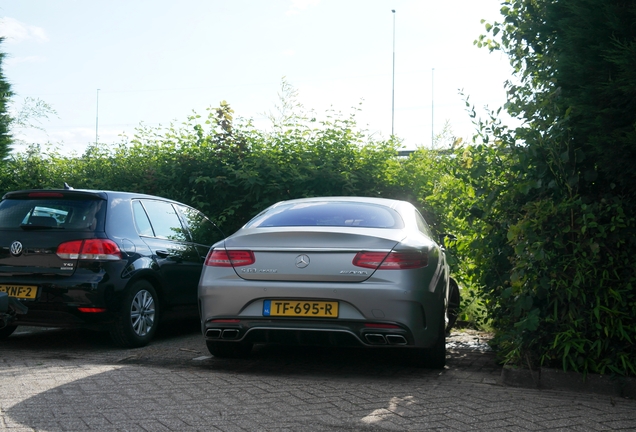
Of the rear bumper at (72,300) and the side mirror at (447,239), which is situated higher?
the side mirror at (447,239)

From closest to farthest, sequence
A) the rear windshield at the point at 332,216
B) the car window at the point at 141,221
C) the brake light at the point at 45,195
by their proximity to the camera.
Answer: the rear windshield at the point at 332,216 < the brake light at the point at 45,195 < the car window at the point at 141,221

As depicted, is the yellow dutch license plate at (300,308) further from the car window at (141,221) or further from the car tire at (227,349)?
the car window at (141,221)

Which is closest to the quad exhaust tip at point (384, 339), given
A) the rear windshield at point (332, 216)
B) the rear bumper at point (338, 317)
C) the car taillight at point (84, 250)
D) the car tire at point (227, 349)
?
the rear bumper at point (338, 317)

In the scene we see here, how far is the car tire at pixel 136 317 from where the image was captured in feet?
23.7

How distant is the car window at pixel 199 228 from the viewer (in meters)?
9.03

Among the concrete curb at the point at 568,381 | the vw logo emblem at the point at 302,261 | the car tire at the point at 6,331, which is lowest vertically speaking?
the car tire at the point at 6,331

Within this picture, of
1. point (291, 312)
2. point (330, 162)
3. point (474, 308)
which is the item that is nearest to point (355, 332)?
point (291, 312)

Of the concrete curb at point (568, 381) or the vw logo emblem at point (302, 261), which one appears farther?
the vw logo emblem at point (302, 261)

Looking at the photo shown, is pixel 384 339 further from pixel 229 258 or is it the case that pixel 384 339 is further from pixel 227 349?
pixel 227 349

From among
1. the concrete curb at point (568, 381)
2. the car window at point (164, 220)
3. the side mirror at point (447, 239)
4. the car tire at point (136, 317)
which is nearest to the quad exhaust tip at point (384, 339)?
the concrete curb at point (568, 381)

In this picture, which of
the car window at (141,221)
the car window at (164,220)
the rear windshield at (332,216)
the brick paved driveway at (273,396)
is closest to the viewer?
the brick paved driveway at (273,396)

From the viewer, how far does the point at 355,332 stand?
18.6 ft

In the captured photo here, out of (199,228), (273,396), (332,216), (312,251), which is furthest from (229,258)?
(199,228)

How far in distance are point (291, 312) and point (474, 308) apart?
4390 mm
